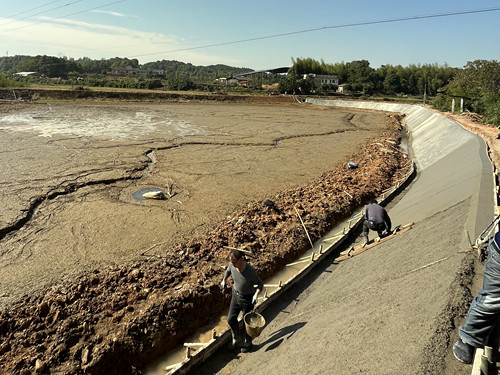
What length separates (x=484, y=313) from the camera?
3078 mm

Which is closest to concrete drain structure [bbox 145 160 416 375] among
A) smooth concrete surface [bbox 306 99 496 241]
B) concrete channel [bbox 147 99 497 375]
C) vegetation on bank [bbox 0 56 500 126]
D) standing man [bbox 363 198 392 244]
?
concrete channel [bbox 147 99 497 375]

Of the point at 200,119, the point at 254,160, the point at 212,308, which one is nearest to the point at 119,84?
the point at 200,119

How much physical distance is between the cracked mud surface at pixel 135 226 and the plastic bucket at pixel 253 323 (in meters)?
1.50

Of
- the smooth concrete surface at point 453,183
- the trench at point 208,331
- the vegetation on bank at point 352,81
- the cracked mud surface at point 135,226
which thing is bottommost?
the trench at point 208,331

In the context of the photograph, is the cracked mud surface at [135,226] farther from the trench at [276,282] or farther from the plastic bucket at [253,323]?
the plastic bucket at [253,323]

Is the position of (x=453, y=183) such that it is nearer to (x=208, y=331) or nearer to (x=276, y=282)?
(x=276, y=282)

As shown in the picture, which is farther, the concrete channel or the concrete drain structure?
the concrete channel

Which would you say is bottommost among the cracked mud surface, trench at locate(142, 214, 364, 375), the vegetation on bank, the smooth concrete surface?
trench at locate(142, 214, 364, 375)

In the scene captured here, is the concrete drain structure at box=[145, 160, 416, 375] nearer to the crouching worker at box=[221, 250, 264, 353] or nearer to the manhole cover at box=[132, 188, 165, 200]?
the crouching worker at box=[221, 250, 264, 353]

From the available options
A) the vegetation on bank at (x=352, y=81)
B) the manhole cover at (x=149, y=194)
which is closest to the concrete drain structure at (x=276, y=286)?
the manhole cover at (x=149, y=194)

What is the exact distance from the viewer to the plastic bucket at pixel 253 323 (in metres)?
5.07

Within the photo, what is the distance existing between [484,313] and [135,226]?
28.3 ft

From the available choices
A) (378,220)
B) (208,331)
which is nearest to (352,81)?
(378,220)

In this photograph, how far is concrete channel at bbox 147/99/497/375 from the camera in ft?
18.0
